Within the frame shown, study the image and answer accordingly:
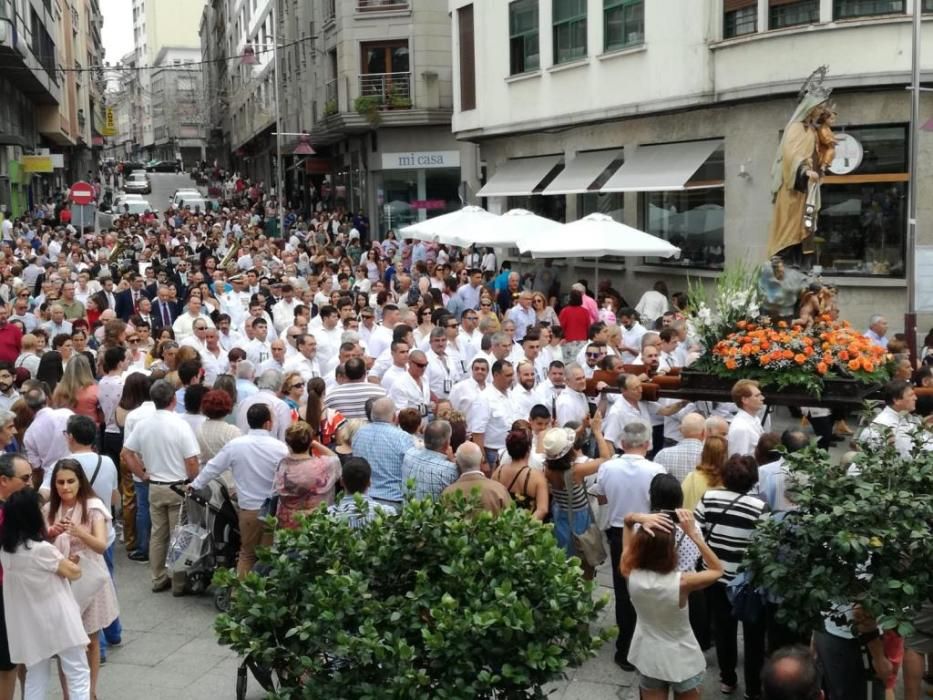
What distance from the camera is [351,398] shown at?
1051 centimetres

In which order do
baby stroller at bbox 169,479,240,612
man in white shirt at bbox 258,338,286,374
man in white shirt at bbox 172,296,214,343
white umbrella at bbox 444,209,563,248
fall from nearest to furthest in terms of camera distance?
baby stroller at bbox 169,479,240,612 < man in white shirt at bbox 258,338,286,374 < man in white shirt at bbox 172,296,214,343 < white umbrella at bbox 444,209,563,248

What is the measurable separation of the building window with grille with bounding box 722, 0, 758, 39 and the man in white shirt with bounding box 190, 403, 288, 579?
14037 millimetres

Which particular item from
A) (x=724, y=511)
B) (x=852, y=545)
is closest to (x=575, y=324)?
(x=724, y=511)

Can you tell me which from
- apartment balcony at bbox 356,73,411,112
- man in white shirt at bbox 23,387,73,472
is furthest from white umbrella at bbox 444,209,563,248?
apartment balcony at bbox 356,73,411,112

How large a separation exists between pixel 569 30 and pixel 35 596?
2087 centimetres

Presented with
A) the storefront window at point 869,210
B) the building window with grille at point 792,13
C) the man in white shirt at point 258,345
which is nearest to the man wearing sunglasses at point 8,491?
the man in white shirt at point 258,345

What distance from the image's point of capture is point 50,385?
1192 centimetres

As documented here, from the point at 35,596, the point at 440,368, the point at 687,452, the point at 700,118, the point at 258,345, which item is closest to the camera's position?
the point at 35,596

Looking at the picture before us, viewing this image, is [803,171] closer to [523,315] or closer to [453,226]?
[523,315]

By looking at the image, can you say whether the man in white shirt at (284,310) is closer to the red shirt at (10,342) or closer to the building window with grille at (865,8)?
the red shirt at (10,342)

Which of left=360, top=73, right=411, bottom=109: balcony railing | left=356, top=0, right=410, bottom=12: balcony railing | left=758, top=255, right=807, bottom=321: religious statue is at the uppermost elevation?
left=356, top=0, right=410, bottom=12: balcony railing

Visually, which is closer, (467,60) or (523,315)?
(523,315)

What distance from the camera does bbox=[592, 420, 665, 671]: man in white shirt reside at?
774 centimetres

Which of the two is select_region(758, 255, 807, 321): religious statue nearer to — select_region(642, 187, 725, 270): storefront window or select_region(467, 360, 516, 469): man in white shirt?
select_region(467, 360, 516, 469): man in white shirt
